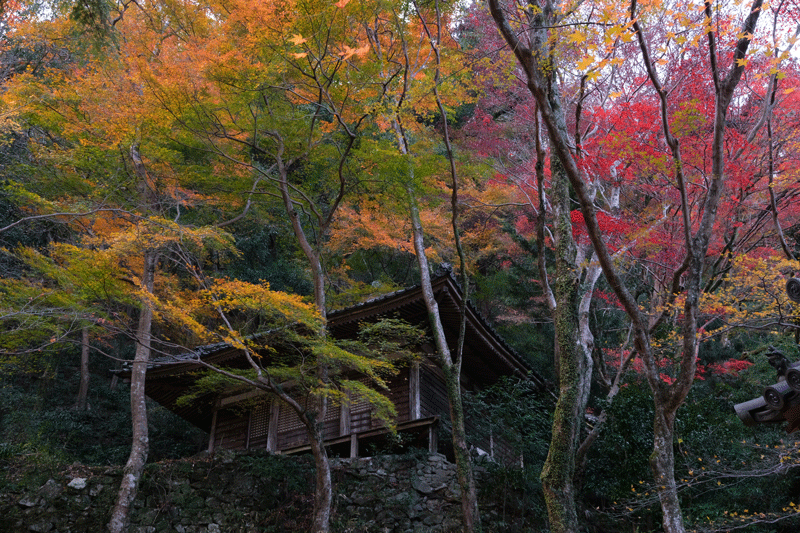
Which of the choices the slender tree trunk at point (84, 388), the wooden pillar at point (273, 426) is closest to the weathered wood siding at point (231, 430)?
the wooden pillar at point (273, 426)

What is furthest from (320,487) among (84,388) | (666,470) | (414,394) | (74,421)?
(84,388)

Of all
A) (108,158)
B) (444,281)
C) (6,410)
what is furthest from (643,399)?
(6,410)

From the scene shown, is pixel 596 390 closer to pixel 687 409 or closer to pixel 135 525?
Answer: pixel 687 409

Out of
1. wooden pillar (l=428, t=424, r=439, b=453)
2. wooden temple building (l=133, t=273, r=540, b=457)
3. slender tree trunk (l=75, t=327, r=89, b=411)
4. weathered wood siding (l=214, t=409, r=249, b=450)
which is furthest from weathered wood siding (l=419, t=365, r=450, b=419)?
slender tree trunk (l=75, t=327, r=89, b=411)

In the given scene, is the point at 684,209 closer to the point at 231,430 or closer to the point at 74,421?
the point at 231,430

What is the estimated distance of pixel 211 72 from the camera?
10.3 metres

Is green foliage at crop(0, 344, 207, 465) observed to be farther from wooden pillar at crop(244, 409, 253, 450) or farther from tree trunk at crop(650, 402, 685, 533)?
tree trunk at crop(650, 402, 685, 533)

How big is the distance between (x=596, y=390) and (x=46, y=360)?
17.4 m

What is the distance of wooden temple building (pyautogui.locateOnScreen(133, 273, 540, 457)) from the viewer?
10.8 meters

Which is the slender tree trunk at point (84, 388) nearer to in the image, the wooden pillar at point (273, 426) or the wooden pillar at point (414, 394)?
the wooden pillar at point (273, 426)

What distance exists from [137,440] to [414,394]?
5.73m

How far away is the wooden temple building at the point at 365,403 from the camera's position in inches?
426

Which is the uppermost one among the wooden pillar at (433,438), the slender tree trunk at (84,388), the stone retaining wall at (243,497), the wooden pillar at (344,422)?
the slender tree trunk at (84,388)

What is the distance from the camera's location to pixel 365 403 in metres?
11.7
